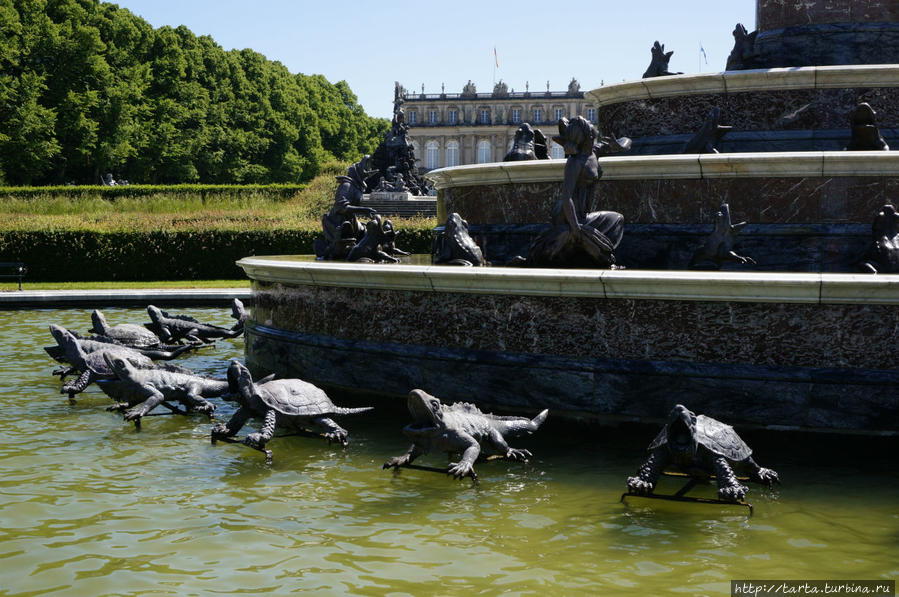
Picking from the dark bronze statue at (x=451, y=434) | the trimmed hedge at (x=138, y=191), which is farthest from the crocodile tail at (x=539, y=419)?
the trimmed hedge at (x=138, y=191)

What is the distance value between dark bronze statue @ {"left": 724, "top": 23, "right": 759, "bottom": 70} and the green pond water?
8.27 meters

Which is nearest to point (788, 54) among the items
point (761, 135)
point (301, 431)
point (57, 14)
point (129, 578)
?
point (761, 135)

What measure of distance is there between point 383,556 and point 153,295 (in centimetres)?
1571

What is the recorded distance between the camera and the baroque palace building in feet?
386

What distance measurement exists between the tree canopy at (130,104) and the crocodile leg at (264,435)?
144ft

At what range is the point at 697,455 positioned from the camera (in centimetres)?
650

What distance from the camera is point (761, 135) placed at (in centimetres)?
1228

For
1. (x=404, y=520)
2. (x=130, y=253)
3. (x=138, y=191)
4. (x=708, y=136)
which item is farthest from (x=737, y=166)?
(x=138, y=191)

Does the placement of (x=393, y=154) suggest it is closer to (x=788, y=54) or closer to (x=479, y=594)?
(x=788, y=54)

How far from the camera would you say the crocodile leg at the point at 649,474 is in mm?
6391

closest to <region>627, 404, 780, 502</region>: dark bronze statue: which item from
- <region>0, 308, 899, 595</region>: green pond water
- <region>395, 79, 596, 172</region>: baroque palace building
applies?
<region>0, 308, 899, 595</region>: green pond water

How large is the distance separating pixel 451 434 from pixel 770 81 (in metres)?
7.40

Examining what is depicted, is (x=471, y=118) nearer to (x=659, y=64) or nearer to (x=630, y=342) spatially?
(x=659, y=64)

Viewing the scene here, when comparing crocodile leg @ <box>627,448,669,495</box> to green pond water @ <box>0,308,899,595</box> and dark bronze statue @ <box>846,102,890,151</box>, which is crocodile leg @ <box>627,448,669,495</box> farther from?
dark bronze statue @ <box>846,102,890,151</box>
